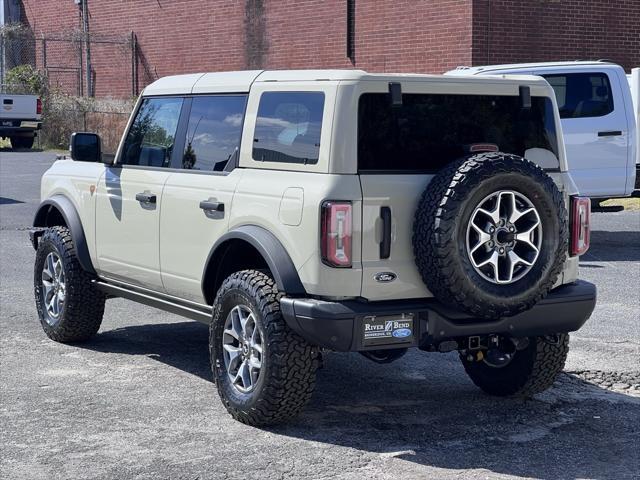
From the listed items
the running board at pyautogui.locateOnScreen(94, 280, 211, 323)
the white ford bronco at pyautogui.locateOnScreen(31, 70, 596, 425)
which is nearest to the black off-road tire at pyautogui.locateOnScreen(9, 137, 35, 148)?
the running board at pyautogui.locateOnScreen(94, 280, 211, 323)

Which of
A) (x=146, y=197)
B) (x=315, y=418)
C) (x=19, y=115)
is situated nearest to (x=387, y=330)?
(x=315, y=418)

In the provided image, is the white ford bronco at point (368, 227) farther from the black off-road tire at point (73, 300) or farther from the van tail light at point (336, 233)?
the black off-road tire at point (73, 300)

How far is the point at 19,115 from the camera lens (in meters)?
30.5

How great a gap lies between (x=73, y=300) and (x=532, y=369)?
3.30m

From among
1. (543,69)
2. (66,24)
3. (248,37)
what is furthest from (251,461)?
(66,24)

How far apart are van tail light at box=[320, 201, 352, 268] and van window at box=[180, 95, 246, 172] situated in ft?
3.54

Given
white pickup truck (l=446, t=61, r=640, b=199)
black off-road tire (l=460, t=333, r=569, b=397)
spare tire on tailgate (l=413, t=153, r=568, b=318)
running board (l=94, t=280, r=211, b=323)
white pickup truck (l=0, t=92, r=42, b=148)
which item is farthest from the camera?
white pickup truck (l=0, t=92, r=42, b=148)

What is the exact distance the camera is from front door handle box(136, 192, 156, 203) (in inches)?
288

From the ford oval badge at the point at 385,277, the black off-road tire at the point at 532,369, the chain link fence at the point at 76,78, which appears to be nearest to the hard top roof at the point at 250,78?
the ford oval badge at the point at 385,277

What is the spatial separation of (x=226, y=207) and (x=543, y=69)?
26.0ft

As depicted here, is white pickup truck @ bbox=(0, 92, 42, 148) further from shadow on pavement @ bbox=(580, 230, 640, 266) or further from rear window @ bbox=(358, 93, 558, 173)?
rear window @ bbox=(358, 93, 558, 173)

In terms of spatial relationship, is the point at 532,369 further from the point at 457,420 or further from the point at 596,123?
the point at 596,123

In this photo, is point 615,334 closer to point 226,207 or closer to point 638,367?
point 638,367

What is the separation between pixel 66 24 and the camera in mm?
34812
